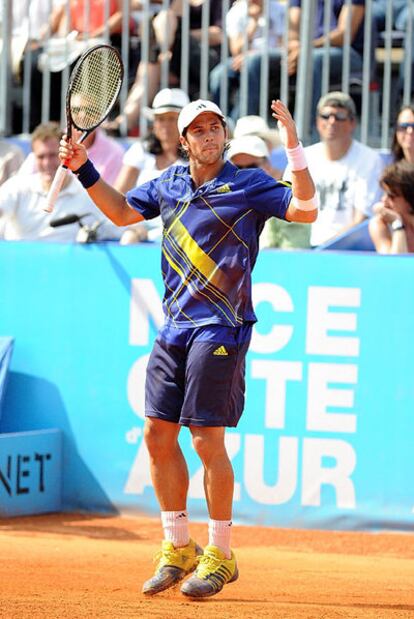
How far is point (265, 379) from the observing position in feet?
26.1

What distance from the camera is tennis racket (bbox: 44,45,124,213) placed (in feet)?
20.3

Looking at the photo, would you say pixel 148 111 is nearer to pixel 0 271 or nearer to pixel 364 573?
pixel 0 271

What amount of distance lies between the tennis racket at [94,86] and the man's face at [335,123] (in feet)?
10.5

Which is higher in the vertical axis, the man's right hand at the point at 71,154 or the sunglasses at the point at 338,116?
the sunglasses at the point at 338,116

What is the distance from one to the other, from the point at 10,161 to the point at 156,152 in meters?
1.33

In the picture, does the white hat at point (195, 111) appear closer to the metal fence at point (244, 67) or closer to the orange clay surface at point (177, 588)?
the orange clay surface at point (177, 588)

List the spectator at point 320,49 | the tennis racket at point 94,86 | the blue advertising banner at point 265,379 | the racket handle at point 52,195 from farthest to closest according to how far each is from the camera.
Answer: the spectator at point 320,49, the blue advertising banner at point 265,379, the tennis racket at point 94,86, the racket handle at point 52,195

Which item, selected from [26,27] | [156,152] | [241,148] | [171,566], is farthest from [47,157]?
[171,566]

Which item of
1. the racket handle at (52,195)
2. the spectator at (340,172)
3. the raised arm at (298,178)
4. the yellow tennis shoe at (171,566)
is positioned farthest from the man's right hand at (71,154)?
the spectator at (340,172)

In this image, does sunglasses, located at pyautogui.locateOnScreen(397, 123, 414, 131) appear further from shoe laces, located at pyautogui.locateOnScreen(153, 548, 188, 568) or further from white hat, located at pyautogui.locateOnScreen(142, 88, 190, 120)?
shoe laces, located at pyautogui.locateOnScreen(153, 548, 188, 568)

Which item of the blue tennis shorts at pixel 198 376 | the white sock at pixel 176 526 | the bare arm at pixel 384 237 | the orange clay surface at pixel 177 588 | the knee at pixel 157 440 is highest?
the bare arm at pixel 384 237

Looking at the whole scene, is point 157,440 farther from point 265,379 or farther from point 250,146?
point 250,146

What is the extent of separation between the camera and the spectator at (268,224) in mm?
8555

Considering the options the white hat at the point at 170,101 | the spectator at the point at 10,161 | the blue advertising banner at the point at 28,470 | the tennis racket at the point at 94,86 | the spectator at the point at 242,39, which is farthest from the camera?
the spectator at the point at 242,39
